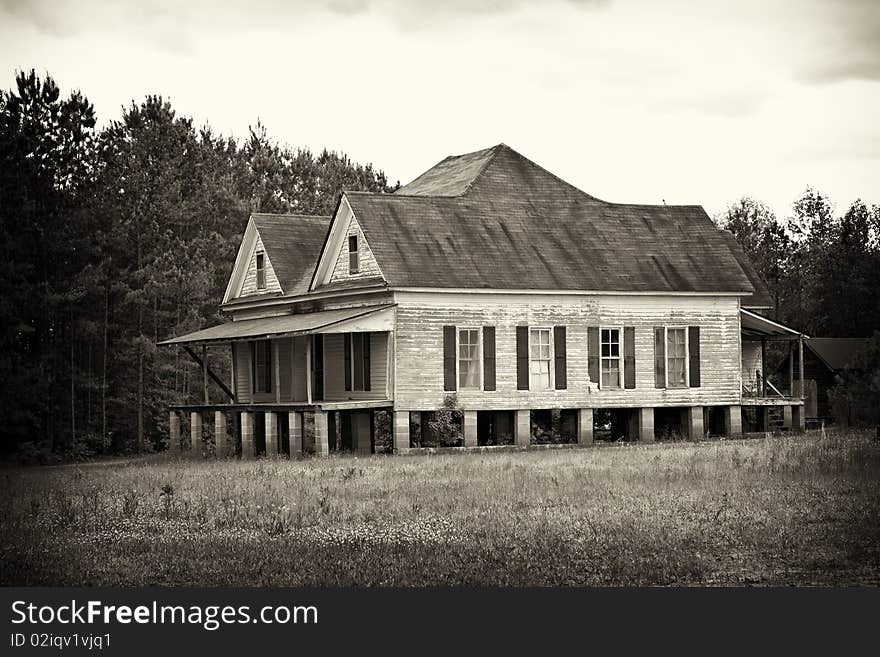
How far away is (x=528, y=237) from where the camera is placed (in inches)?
1678

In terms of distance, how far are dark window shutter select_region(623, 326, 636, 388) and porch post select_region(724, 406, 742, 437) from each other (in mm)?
3653

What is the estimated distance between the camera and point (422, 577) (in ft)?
55.7

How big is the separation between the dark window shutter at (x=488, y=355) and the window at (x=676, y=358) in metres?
5.90

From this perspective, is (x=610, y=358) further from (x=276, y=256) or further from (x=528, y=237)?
(x=276, y=256)

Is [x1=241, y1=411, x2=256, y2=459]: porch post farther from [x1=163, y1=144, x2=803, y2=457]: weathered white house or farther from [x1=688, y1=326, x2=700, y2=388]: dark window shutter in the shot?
[x1=688, y1=326, x2=700, y2=388]: dark window shutter

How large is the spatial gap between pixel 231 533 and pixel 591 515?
5.14 meters

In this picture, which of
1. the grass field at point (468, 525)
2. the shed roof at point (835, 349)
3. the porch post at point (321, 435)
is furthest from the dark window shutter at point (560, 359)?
the shed roof at point (835, 349)

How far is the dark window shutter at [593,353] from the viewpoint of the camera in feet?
137

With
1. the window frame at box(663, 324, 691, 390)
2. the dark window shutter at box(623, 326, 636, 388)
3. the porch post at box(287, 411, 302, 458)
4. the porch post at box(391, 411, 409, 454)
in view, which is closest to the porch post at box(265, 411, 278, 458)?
the porch post at box(287, 411, 302, 458)

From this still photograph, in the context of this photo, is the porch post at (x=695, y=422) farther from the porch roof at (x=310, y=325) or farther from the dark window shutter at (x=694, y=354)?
the porch roof at (x=310, y=325)

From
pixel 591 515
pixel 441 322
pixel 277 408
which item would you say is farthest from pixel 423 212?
pixel 591 515

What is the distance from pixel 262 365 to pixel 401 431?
8.40 meters

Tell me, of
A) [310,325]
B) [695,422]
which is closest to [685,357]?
[695,422]

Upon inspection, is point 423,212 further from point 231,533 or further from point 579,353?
point 231,533
